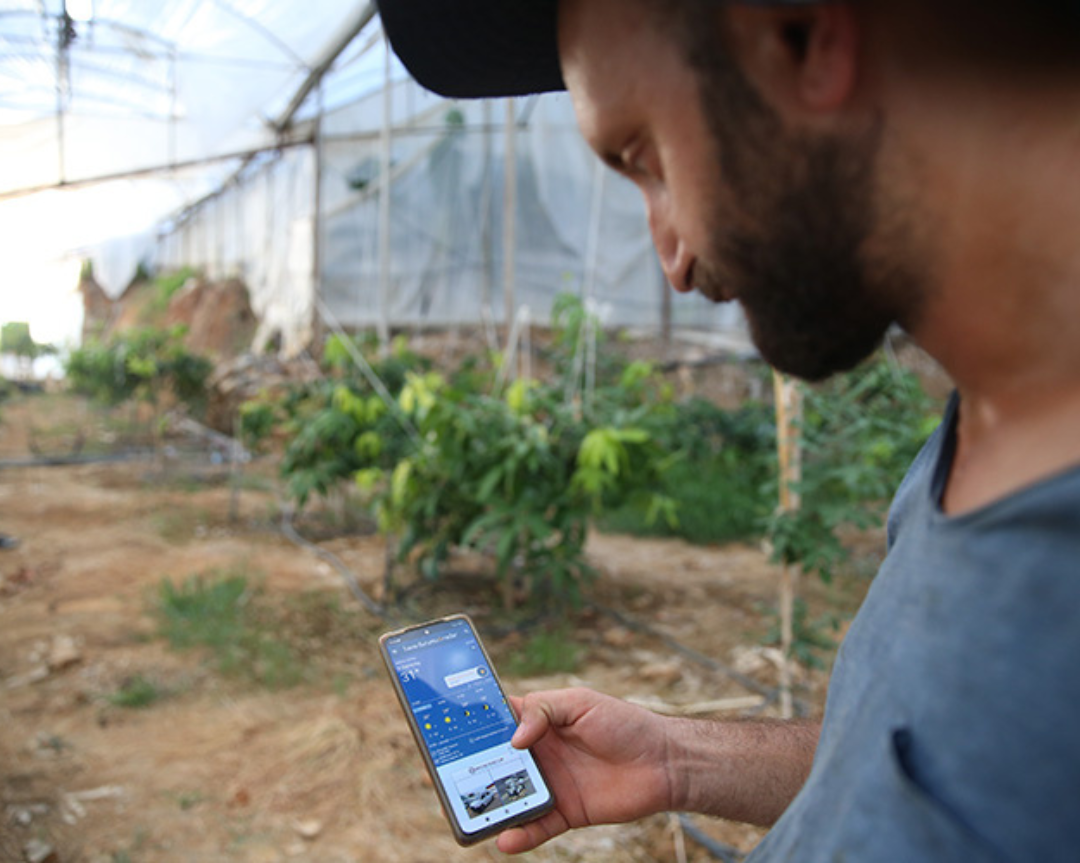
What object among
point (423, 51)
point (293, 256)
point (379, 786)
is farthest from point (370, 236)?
point (423, 51)

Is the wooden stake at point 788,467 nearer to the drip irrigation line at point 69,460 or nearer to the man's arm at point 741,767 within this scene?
the man's arm at point 741,767

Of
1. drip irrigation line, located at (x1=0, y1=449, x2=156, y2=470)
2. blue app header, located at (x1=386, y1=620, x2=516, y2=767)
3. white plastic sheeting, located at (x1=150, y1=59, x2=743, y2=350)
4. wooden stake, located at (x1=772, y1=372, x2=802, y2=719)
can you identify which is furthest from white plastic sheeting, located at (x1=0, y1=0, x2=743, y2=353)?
blue app header, located at (x1=386, y1=620, x2=516, y2=767)

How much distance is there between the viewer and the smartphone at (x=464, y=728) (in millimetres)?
1045

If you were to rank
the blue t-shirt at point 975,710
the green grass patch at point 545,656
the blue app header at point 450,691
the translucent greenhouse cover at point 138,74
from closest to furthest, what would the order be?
the blue t-shirt at point 975,710 < the blue app header at point 450,691 < the green grass patch at point 545,656 < the translucent greenhouse cover at point 138,74

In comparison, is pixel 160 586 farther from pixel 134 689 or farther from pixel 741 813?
pixel 741 813

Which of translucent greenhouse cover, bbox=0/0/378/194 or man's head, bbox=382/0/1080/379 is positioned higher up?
translucent greenhouse cover, bbox=0/0/378/194

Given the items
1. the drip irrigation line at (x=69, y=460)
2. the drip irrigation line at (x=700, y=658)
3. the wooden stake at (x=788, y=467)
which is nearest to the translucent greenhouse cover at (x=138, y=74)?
the drip irrigation line at (x=69, y=460)

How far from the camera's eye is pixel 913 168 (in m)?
0.52

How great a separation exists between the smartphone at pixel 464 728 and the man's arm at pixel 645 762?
31 millimetres

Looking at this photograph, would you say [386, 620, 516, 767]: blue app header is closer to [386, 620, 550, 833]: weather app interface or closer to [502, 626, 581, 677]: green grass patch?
[386, 620, 550, 833]: weather app interface

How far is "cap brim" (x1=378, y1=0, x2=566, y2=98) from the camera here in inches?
29.0

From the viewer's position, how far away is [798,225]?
0.55 metres

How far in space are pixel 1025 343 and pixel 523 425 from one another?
3.60 m

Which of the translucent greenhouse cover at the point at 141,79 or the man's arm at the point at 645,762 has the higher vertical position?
the translucent greenhouse cover at the point at 141,79
